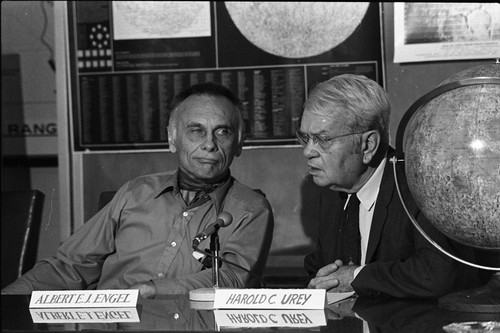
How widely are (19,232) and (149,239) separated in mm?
670

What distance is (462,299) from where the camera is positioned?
7.68 ft

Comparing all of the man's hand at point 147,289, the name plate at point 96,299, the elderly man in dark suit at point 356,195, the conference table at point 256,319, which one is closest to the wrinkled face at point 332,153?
the elderly man in dark suit at point 356,195

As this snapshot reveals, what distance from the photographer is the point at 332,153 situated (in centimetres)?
291

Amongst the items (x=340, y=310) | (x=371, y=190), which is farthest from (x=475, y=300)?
(x=371, y=190)

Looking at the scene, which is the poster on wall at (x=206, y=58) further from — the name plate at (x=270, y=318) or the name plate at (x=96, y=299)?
the name plate at (x=270, y=318)

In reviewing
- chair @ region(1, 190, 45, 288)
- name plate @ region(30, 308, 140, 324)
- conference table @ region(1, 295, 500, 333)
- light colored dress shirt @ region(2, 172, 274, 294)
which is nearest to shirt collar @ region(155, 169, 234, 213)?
light colored dress shirt @ region(2, 172, 274, 294)

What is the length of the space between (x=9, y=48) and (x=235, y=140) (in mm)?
2613

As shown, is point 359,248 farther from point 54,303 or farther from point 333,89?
point 54,303

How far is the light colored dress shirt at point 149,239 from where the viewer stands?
3117mm

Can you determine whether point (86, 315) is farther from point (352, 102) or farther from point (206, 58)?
point (206, 58)

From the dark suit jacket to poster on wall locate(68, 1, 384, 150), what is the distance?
1.33 metres

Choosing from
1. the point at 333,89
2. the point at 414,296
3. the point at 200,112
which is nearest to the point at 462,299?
the point at 414,296

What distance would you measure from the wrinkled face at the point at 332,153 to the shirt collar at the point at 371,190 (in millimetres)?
48

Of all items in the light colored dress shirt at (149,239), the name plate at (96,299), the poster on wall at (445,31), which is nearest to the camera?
the name plate at (96,299)
